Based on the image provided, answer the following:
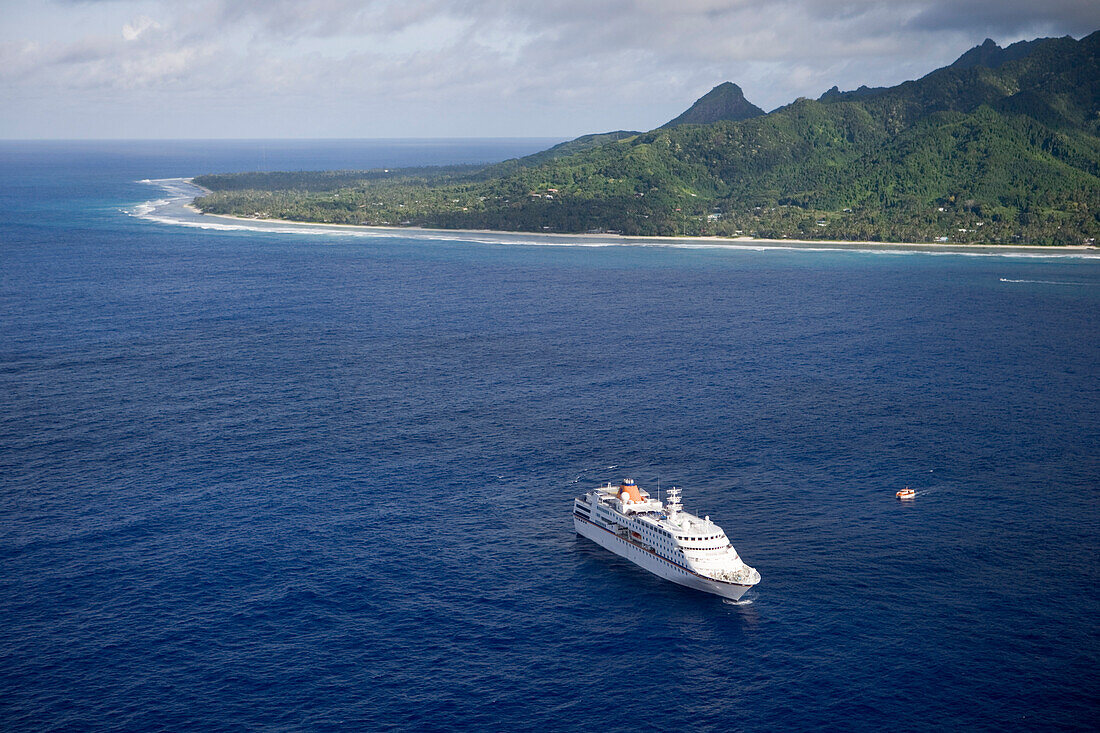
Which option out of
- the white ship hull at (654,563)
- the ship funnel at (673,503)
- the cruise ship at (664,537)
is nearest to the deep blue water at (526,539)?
the white ship hull at (654,563)

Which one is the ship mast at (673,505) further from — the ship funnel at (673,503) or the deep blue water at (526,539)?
the deep blue water at (526,539)

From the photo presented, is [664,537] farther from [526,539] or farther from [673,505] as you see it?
[526,539]

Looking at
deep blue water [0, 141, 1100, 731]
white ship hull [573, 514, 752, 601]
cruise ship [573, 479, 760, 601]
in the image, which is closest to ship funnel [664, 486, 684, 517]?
cruise ship [573, 479, 760, 601]

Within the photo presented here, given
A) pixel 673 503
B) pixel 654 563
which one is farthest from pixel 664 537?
pixel 673 503

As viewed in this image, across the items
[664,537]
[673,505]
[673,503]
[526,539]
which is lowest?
[526,539]

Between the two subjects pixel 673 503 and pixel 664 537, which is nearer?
pixel 664 537

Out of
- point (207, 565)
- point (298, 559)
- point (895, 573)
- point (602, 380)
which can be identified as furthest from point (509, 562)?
point (602, 380)

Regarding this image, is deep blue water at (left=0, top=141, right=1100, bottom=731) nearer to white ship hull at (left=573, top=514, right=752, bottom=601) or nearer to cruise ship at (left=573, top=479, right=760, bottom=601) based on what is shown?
white ship hull at (left=573, top=514, right=752, bottom=601)

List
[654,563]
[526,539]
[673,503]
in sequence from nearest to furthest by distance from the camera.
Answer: [654,563]
[673,503]
[526,539]
